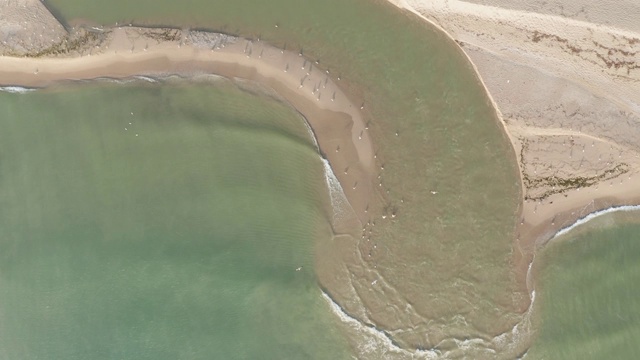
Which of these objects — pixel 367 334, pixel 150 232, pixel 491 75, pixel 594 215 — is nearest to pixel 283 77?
pixel 150 232

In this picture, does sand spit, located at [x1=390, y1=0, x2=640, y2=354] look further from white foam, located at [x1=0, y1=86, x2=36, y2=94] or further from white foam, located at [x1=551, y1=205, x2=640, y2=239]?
white foam, located at [x1=0, y1=86, x2=36, y2=94]

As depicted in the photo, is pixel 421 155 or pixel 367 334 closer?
pixel 367 334

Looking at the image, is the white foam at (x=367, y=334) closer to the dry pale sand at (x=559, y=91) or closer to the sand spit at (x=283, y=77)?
the sand spit at (x=283, y=77)

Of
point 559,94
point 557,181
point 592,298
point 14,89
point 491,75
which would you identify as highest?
point 491,75

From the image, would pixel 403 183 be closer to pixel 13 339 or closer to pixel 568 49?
pixel 568 49

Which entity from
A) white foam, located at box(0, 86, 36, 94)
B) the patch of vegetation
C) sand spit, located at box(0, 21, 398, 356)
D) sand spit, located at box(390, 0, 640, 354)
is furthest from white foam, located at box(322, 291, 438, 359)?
white foam, located at box(0, 86, 36, 94)

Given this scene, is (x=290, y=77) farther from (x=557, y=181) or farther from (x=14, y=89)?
(x=557, y=181)
